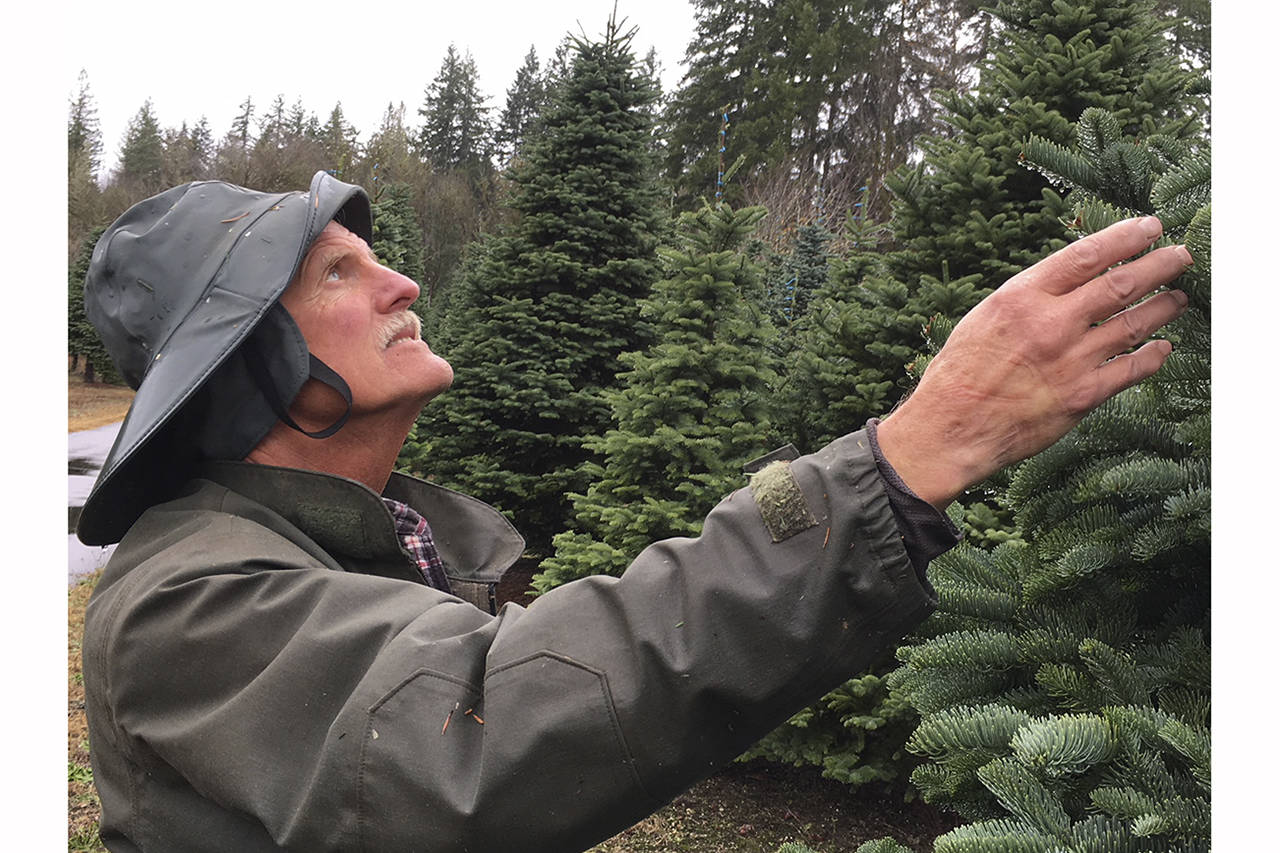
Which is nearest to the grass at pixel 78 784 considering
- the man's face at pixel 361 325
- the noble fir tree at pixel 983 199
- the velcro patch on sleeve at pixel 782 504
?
the man's face at pixel 361 325

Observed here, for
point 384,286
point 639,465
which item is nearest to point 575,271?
point 639,465

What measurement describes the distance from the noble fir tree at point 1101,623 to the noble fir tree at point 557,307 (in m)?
6.46

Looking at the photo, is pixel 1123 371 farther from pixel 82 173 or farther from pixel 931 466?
pixel 82 173

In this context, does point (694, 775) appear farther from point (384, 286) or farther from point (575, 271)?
point (575, 271)

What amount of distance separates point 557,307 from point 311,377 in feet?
23.6

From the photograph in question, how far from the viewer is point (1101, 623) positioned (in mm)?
1471

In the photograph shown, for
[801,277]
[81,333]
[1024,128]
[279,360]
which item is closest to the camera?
[279,360]

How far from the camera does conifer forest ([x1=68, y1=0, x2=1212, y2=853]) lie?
1274 millimetres

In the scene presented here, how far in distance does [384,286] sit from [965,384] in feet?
4.48

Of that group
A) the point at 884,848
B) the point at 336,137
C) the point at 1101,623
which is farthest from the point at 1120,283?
the point at 336,137

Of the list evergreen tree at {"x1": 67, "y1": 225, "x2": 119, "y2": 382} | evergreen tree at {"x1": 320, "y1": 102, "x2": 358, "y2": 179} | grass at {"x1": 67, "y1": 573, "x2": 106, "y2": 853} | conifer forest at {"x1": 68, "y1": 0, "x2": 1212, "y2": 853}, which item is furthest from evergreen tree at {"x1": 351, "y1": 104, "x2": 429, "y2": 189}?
grass at {"x1": 67, "y1": 573, "x2": 106, "y2": 853}

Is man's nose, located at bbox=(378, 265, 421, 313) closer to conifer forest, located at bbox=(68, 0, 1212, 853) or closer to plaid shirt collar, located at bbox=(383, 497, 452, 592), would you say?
plaid shirt collar, located at bbox=(383, 497, 452, 592)

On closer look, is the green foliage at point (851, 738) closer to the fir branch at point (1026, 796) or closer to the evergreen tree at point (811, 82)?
the fir branch at point (1026, 796)

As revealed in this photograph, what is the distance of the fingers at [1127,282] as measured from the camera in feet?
3.53
